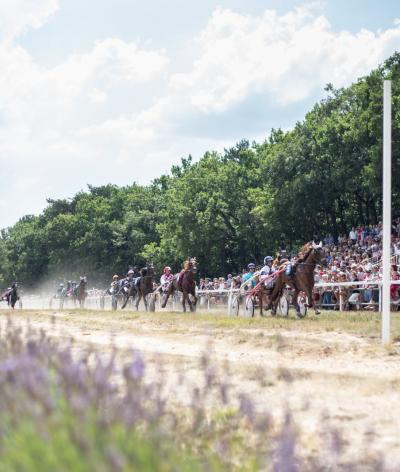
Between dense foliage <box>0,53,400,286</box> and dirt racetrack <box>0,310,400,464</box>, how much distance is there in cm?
2711

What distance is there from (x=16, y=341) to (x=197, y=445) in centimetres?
153

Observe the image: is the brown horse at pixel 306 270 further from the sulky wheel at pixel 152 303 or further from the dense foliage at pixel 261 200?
the dense foliage at pixel 261 200

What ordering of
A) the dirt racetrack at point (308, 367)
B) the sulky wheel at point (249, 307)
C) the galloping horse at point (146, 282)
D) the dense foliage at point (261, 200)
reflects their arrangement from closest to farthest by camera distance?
the dirt racetrack at point (308, 367) < the sulky wheel at point (249, 307) < the galloping horse at point (146, 282) < the dense foliage at point (261, 200)

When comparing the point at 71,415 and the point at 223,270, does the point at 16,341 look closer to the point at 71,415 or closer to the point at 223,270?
the point at 71,415

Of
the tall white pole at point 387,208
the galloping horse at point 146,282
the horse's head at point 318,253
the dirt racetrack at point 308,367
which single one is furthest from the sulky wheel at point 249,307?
Answer: the tall white pole at point 387,208

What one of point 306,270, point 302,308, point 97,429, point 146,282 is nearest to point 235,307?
point 302,308

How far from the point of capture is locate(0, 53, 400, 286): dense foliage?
1697 inches

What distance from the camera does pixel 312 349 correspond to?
34.4 ft

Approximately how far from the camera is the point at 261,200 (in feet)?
172

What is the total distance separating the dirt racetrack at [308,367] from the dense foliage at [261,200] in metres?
Result: 27.1

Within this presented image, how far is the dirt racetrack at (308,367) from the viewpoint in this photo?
558cm

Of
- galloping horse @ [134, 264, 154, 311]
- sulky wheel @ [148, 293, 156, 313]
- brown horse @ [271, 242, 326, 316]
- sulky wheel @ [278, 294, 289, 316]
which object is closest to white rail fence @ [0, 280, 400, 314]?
galloping horse @ [134, 264, 154, 311]

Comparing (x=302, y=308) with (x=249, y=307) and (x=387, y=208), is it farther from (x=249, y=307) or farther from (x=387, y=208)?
(x=387, y=208)

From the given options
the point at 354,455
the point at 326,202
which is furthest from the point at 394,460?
the point at 326,202
